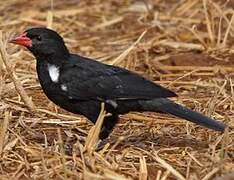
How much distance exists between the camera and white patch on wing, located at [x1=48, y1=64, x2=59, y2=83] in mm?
5191

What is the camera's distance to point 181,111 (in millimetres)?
5105

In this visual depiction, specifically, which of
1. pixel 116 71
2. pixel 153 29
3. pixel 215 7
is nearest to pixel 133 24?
pixel 153 29

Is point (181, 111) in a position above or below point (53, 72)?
below

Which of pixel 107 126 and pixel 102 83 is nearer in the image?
pixel 102 83

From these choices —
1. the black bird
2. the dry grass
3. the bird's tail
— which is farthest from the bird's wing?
the dry grass

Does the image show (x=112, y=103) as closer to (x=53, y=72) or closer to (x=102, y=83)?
(x=102, y=83)

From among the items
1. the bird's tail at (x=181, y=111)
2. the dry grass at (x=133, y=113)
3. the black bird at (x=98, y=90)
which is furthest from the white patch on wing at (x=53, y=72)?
the bird's tail at (x=181, y=111)

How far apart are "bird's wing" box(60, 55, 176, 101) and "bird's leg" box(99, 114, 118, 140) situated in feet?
0.54

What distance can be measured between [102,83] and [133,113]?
3.09ft

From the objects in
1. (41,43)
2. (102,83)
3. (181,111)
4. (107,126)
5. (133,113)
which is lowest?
(133,113)

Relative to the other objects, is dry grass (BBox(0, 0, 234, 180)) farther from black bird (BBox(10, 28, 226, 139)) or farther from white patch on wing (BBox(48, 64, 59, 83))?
white patch on wing (BBox(48, 64, 59, 83))

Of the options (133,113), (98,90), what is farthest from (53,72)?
(133,113)

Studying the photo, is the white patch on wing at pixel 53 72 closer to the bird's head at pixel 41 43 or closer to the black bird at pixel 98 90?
the black bird at pixel 98 90

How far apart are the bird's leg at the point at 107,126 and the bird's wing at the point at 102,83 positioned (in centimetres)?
16
